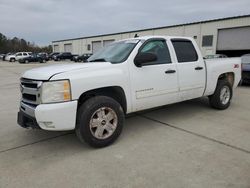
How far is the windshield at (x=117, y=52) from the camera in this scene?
4375mm

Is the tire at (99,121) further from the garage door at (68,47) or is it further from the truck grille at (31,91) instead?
the garage door at (68,47)

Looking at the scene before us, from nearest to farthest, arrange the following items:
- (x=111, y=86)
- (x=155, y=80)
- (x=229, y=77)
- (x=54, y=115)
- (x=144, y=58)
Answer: (x=54, y=115)
(x=111, y=86)
(x=144, y=58)
(x=155, y=80)
(x=229, y=77)

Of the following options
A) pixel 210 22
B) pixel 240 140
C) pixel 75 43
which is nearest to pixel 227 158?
pixel 240 140

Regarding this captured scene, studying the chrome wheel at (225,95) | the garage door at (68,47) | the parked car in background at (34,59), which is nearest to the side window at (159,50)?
the chrome wheel at (225,95)

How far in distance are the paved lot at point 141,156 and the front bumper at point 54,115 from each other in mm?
501

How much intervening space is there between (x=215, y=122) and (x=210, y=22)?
26.9 metres

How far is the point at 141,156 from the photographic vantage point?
3613 millimetres

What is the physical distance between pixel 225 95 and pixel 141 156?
12.4 ft

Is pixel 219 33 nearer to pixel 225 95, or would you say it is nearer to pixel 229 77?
pixel 229 77

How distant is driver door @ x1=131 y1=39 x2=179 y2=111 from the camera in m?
4.32

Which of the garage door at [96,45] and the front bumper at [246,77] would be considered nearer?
the front bumper at [246,77]

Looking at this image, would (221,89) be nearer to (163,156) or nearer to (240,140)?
(240,140)

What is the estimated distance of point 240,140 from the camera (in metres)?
4.17

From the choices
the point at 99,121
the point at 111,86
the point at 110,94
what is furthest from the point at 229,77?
the point at 99,121
